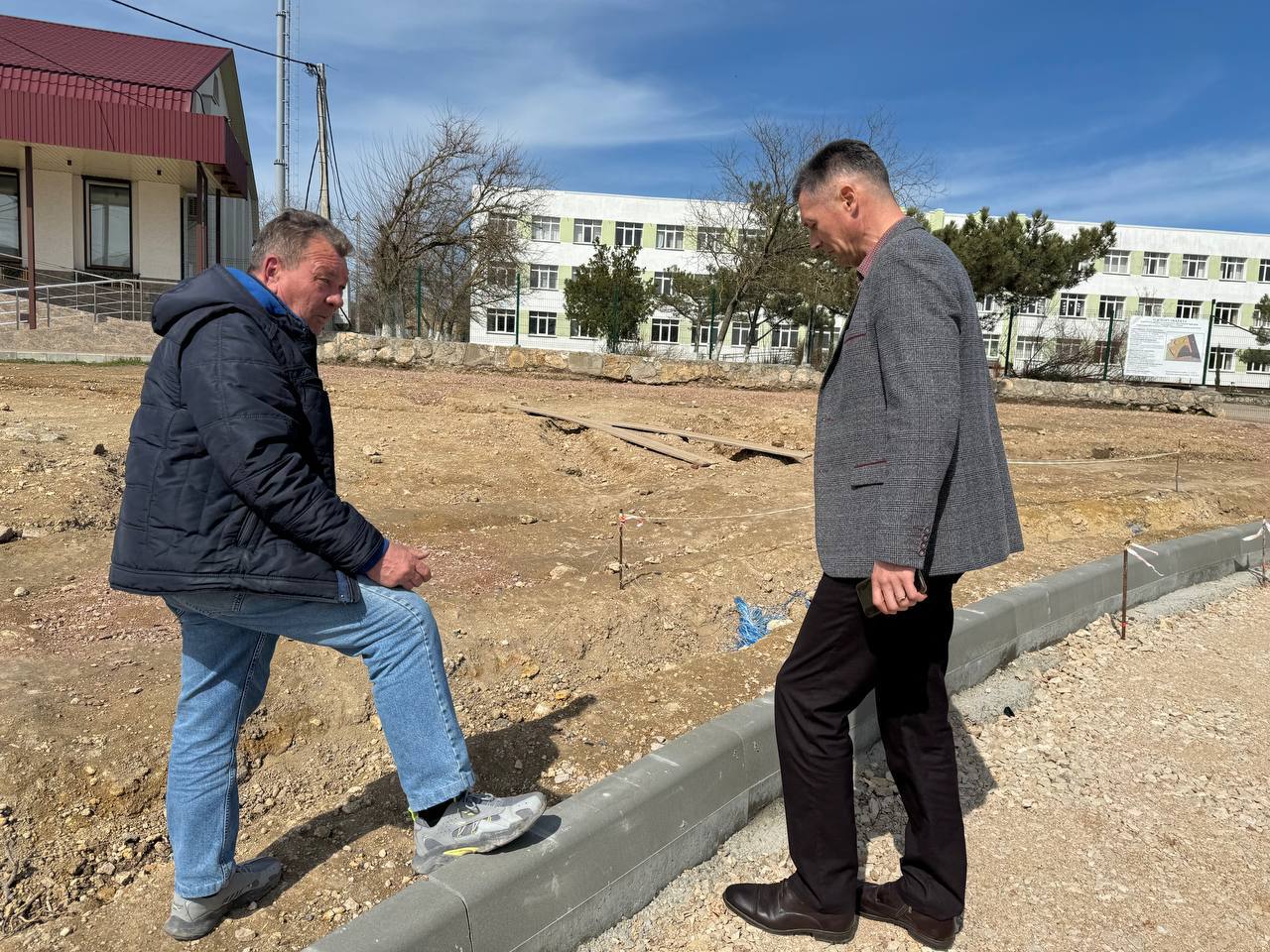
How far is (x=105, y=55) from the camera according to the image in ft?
69.1

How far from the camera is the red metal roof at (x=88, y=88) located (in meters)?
18.8

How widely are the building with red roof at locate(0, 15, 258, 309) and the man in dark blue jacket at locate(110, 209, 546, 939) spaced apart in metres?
18.6

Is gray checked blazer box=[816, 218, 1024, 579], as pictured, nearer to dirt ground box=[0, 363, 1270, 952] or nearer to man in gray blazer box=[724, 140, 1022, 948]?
man in gray blazer box=[724, 140, 1022, 948]

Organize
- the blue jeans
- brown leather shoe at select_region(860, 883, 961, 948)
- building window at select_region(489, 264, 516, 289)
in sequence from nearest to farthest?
the blue jeans
brown leather shoe at select_region(860, 883, 961, 948)
building window at select_region(489, 264, 516, 289)

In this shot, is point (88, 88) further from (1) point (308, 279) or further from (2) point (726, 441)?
(1) point (308, 279)

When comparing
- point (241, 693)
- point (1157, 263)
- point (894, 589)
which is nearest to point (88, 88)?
point (241, 693)

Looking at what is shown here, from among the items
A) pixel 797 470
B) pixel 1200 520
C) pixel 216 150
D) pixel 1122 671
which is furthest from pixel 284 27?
pixel 1122 671

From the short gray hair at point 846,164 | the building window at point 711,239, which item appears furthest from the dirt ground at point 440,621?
the building window at point 711,239

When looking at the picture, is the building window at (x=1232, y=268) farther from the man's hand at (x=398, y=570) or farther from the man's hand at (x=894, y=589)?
the man's hand at (x=398, y=570)

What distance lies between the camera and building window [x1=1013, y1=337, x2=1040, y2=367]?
81.7 ft

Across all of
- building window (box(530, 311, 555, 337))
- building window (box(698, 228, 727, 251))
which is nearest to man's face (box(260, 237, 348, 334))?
building window (box(698, 228, 727, 251))

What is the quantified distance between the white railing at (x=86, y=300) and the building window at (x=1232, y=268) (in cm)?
5486

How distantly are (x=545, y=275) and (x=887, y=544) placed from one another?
50.5 metres

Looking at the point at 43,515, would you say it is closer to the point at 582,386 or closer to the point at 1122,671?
the point at 1122,671
